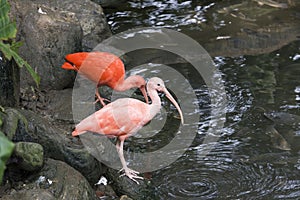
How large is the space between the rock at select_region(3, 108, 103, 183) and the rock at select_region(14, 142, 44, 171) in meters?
0.22

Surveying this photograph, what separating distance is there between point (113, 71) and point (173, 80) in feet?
5.50

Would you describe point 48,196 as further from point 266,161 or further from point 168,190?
point 266,161

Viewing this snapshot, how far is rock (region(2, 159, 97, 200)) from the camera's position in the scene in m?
3.86

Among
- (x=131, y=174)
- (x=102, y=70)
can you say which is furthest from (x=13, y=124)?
(x=102, y=70)

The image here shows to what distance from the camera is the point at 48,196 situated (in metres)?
3.73

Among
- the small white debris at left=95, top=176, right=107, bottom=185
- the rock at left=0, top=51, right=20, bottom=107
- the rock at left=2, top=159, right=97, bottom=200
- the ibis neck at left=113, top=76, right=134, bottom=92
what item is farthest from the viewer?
the ibis neck at left=113, top=76, right=134, bottom=92

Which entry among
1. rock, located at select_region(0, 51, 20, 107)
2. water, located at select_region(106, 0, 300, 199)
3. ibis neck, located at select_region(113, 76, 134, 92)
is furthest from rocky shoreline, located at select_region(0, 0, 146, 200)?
water, located at select_region(106, 0, 300, 199)

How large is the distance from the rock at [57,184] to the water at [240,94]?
80 cm

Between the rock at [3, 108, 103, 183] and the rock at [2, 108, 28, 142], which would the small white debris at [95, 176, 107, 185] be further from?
the rock at [2, 108, 28, 142]

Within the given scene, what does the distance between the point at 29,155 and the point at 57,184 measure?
348 millimetres

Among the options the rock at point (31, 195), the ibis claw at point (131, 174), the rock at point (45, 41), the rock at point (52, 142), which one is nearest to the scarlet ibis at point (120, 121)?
the ibis claw at point (131, 174)

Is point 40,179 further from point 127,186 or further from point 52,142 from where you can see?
point 127,186

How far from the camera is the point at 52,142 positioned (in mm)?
4367

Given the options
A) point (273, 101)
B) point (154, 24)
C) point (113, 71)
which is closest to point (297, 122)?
point (273, 101)
